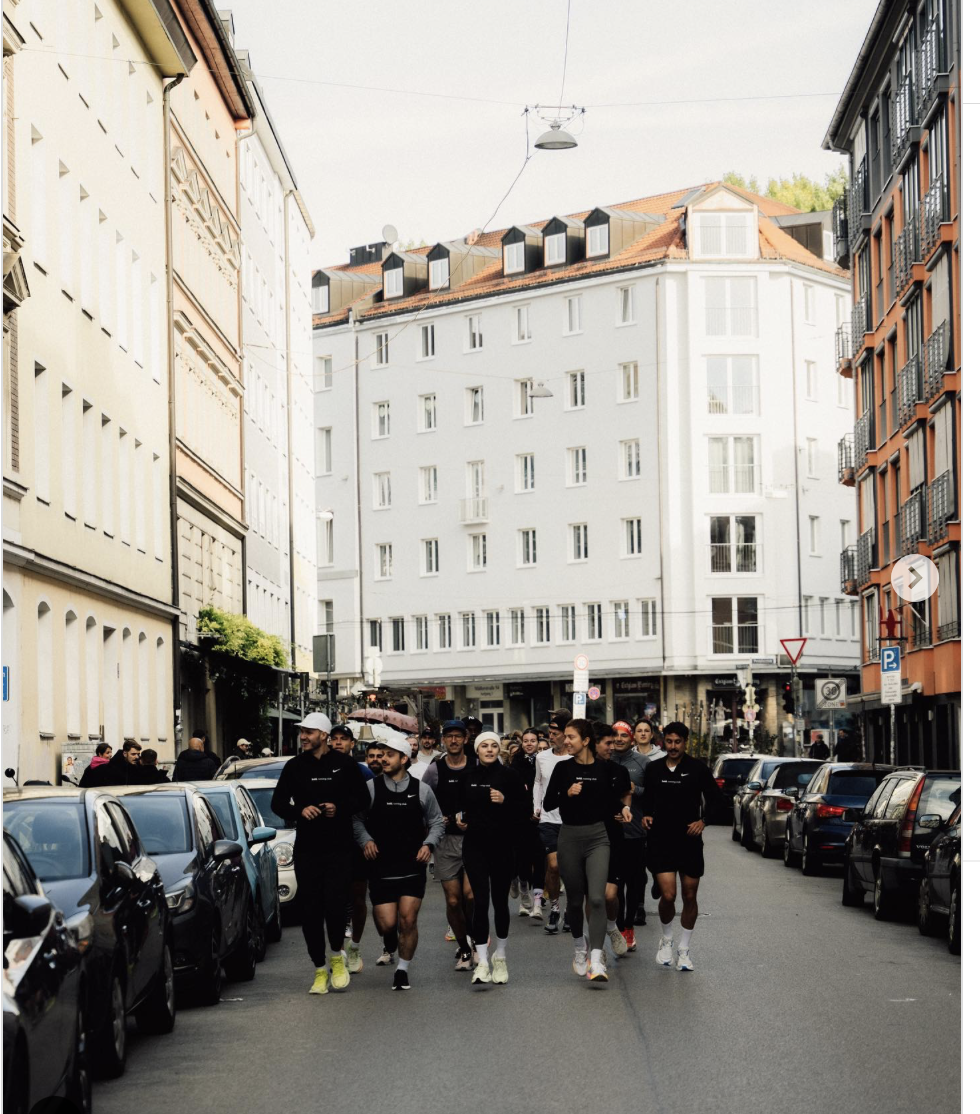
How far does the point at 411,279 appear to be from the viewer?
91250 millimetres

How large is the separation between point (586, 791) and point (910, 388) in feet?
123

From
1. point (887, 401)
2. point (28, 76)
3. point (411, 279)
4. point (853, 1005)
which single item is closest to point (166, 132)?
point (28, 76)

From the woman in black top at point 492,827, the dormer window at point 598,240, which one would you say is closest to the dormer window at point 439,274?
the dormer window at point 598,240

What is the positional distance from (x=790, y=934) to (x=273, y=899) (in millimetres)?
4654

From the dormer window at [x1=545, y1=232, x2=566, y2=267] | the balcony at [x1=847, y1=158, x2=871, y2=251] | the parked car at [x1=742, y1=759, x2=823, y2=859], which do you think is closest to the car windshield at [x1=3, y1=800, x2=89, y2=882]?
the parked car at [x1=742, y1=759, x2=823, y2=859]

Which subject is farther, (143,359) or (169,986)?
(143,359)

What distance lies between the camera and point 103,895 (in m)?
10.5

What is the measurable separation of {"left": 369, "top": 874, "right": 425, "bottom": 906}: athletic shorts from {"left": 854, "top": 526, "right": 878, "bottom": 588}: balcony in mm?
44207

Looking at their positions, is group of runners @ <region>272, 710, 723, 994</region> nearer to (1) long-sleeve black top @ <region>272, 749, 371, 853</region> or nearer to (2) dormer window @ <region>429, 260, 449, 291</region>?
(1) long-sleeve black top @ <region>272, 749, 371, 853</region>

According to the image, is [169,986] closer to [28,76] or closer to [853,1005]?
[853,1005]

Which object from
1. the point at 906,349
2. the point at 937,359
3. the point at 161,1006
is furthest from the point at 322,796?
the point at 906,349

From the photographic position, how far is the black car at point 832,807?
27.0 metres

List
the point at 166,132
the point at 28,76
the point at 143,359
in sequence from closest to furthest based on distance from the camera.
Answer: the point at 28,76
the point at 143,359
the point at 166,132

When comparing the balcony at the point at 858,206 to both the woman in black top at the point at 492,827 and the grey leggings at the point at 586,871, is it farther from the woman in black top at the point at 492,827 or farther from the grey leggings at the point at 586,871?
the grey leggings at the point at 586,871
